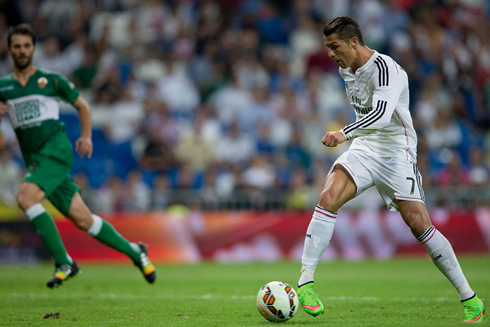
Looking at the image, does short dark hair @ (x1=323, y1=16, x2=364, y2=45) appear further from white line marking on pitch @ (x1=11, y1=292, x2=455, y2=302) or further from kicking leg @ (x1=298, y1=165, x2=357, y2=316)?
white line marking on pitch @ (x1=11, y1=292, x2=455, y2=302)

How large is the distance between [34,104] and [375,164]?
405cm

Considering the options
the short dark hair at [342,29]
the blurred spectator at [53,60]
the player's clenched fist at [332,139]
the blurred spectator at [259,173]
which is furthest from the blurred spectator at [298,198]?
the player's clenched fist at [332,139]

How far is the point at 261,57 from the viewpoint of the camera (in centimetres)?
1792

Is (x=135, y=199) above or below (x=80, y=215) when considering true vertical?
below

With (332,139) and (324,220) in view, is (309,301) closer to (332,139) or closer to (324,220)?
(324,220)

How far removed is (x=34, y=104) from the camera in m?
7.59

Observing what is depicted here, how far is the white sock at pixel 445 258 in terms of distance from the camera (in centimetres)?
570

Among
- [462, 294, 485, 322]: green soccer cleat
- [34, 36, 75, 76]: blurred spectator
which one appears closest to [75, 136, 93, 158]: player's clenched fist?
[462, 294, 485, 322]: green soccer cleat

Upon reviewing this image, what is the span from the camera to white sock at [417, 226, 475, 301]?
5703 millimetres

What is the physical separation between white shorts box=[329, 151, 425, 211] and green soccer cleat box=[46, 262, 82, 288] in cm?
323

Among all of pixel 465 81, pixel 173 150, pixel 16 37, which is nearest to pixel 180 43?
pixel 173 150

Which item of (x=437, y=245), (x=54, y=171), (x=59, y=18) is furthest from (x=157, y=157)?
(x=437, y=245)

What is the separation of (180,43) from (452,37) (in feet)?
25.9

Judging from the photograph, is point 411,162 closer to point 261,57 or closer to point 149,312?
point 149,312
